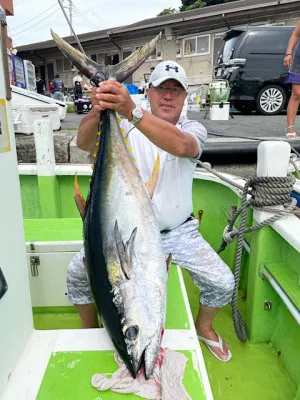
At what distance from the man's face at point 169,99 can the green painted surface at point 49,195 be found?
138 cm

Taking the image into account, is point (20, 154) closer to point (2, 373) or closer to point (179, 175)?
point (179, 175)

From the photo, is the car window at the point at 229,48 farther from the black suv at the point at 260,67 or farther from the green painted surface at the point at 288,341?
the green painted surface at the point at 288,341

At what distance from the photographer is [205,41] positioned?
636 inches

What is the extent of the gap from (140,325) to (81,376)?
0.29m

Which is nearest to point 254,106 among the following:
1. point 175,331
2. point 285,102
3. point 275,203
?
point 285,102

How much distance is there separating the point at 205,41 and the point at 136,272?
1708 centimetres

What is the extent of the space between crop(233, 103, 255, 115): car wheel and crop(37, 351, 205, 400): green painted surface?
9664mm

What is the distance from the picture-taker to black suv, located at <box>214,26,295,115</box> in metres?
9.40

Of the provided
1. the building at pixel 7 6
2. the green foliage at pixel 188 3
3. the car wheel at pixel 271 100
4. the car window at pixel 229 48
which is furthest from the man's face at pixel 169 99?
the green foliage at pixel 188 3

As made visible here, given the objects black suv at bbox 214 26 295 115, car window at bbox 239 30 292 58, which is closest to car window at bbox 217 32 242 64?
A: black suv at bbox 214 26 295 115

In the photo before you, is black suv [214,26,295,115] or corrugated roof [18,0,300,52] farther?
corrugated roof [18,0,300,52]

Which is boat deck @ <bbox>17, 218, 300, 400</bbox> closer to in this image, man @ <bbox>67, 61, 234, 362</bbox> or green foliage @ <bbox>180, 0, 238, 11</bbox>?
man @ <bbox>67, 61, 234, 362</bbox>

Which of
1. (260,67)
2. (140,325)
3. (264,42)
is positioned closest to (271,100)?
(260,67)

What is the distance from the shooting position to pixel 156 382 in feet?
3.72
